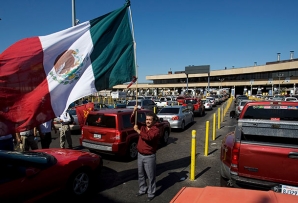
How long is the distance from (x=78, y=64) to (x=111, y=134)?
297cm

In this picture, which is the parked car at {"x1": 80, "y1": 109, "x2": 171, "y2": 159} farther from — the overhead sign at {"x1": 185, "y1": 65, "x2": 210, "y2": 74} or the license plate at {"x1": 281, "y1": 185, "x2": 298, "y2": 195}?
the overhead sign at {"x1": 185, "y1": 65, "x2": 210, "y2": 74}

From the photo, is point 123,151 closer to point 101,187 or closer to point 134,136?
point 134,136

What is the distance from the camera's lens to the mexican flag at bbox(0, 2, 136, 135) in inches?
134

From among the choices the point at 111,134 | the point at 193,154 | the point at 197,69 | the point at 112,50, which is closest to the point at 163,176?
the point at 193,154

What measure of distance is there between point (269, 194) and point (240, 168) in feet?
4.82

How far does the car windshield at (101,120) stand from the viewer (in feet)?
22.1

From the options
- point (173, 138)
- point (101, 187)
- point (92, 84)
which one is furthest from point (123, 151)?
point (173, 138)

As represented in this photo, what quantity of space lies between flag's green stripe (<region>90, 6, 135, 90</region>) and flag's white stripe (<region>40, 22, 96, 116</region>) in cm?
14

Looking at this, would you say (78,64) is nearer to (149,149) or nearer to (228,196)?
(149,149)

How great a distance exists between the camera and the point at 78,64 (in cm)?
416

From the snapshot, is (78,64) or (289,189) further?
(78,64)

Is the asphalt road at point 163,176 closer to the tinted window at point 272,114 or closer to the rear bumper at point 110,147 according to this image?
the rear bumper at point 110,147

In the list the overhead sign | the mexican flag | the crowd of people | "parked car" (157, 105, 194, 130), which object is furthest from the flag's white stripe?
the overhead sign

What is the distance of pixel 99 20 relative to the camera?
4.50 metres
